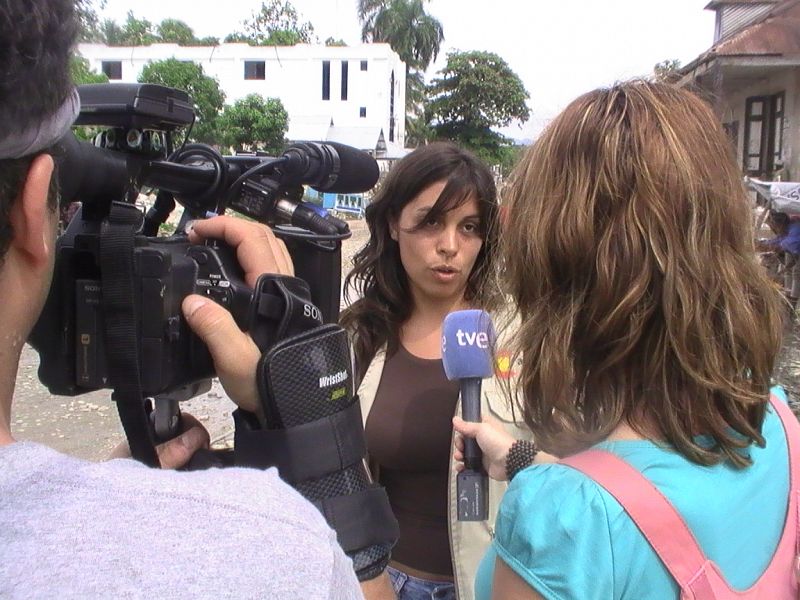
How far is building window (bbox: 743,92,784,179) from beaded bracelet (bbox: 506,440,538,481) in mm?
13525

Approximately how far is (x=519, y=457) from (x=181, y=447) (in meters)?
0.62

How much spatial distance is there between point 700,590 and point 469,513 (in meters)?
0.64

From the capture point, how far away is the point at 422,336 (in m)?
2.36

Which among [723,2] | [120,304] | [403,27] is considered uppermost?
[403,27]

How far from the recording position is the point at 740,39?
41.5ft

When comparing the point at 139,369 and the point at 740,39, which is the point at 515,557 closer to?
the point at 139,369

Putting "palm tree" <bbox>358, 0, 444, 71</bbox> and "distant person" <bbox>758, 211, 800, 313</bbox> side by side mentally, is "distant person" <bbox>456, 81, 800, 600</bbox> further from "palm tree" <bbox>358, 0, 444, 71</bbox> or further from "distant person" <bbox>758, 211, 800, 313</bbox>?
"palm tree" <bbox>358, 0, 444, 71</bbox>

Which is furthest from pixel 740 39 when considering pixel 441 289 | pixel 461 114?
pixel 461 114

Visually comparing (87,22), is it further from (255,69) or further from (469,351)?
(255,69)

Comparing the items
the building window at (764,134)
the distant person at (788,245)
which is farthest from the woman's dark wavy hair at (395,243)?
the building window at (764,134)

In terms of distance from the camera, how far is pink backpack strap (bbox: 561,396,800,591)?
1.00 m

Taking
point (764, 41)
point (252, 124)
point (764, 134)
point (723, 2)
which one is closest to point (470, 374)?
point (764, 41)

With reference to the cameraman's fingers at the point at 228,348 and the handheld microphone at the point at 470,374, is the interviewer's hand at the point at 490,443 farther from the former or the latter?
the cameraman's fingers at the point at 228,348

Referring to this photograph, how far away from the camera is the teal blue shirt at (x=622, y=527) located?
1.00 metres
